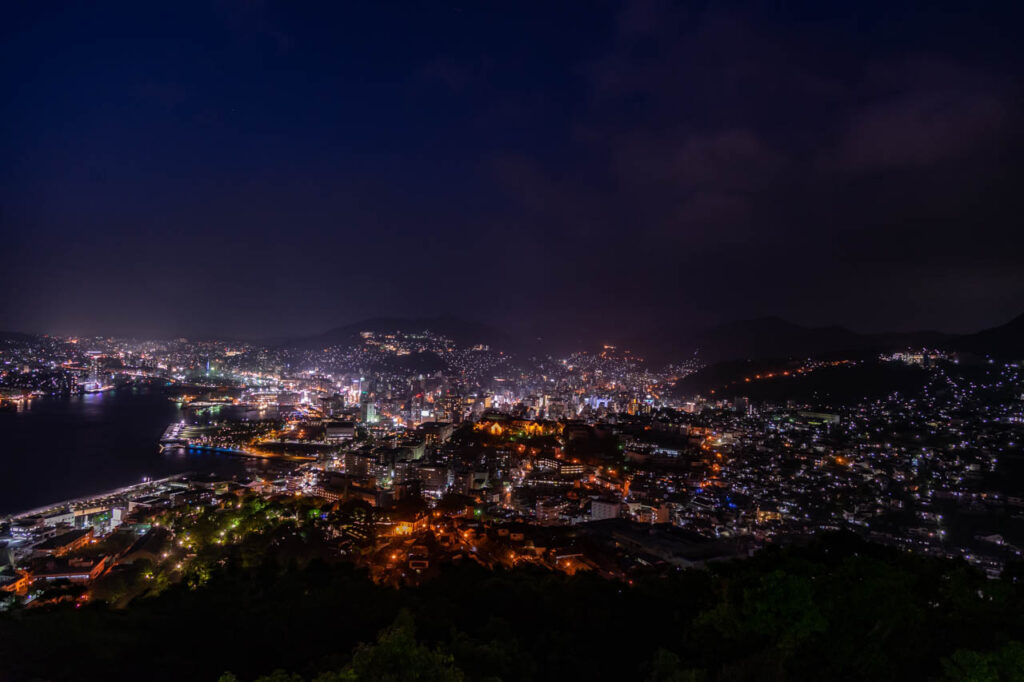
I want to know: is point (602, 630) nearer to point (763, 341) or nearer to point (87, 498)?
point (87, 498)

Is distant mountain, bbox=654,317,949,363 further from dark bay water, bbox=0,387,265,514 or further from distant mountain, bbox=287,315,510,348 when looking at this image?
dark bay water, bbox=0,387,265,514

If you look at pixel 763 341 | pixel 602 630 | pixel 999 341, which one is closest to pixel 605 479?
pixel 602 630

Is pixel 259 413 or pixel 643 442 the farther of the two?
pixel 259 413

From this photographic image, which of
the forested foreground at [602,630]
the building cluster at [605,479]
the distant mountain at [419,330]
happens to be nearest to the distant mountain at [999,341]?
the building cluster at [605,479]

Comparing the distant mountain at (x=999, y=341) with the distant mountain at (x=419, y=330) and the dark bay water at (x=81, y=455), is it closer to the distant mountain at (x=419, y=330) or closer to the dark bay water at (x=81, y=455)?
the dark bay water at (x=81, y=455)

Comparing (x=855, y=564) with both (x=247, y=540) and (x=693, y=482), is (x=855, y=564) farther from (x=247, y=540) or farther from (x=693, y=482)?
(x=693, y=482)

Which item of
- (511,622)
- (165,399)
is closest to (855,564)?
(511,622)
